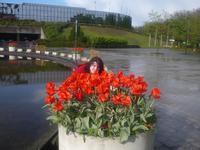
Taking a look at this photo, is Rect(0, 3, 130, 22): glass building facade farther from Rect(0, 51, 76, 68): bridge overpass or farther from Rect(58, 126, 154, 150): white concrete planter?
Rect(58, 126, 154, 150): white concrete planter

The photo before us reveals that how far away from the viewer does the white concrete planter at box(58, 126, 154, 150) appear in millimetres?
5117

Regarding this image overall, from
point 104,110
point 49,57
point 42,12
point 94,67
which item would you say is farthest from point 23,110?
point 42,12

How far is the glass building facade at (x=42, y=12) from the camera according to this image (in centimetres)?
6944

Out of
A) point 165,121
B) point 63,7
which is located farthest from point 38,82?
point 63,7

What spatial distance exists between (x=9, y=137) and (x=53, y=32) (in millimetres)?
56780

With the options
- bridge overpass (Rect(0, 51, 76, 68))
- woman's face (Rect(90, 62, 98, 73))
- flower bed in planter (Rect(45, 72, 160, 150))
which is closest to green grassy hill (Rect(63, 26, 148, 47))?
bridge overpass (Rect(0, 51, 76, 68))

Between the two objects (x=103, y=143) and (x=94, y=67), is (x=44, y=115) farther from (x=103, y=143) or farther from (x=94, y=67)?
(x=103, y=143)

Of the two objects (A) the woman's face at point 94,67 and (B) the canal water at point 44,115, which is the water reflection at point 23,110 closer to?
(B) the canal water at point 44,115

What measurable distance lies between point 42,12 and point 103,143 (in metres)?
71.3

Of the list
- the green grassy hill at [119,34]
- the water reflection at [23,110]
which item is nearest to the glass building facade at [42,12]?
the green grassy hill at [119,34]

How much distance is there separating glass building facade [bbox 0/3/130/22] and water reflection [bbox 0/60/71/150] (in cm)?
5012

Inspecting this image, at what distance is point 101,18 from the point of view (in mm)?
84125

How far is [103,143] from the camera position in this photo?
201 inches

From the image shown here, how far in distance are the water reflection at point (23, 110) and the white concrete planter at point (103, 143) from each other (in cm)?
212
